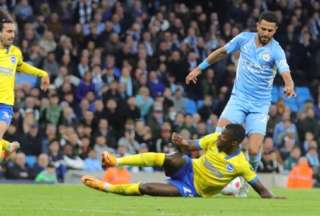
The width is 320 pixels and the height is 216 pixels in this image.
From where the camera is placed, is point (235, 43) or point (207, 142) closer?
point (207, 142)

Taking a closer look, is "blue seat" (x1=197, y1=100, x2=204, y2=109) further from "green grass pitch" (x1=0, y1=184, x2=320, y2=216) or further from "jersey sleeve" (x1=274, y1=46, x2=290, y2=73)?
"green grass pitch" (x1=0, y1=184, x2=320, y2=216)

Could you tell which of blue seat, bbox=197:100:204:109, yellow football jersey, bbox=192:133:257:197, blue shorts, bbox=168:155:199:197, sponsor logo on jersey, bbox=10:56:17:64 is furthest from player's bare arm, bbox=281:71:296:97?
blue seat, bbox=197:100:204:109

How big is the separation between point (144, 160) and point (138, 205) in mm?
1426

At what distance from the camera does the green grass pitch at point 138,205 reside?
1129cm

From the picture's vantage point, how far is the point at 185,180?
45.7 ft

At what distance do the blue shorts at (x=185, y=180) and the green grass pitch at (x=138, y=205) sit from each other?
33 centimetres

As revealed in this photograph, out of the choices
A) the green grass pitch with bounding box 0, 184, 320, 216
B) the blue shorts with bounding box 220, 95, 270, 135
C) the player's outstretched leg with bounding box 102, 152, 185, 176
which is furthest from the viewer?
the blue shorts with bounding box 220, 95, 270, 135

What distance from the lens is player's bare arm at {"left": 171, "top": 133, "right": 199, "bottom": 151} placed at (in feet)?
44.0

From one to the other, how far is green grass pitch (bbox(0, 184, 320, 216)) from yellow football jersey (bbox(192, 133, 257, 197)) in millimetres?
279

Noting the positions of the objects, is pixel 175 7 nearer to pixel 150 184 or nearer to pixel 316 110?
pixel 316 110

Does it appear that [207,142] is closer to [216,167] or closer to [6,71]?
[216,167]

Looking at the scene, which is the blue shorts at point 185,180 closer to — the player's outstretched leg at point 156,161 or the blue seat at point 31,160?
the player's outstretched leg at point 156,161

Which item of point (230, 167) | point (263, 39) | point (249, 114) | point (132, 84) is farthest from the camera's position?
point (132, 84)

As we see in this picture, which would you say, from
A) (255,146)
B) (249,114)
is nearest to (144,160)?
(255,146)
